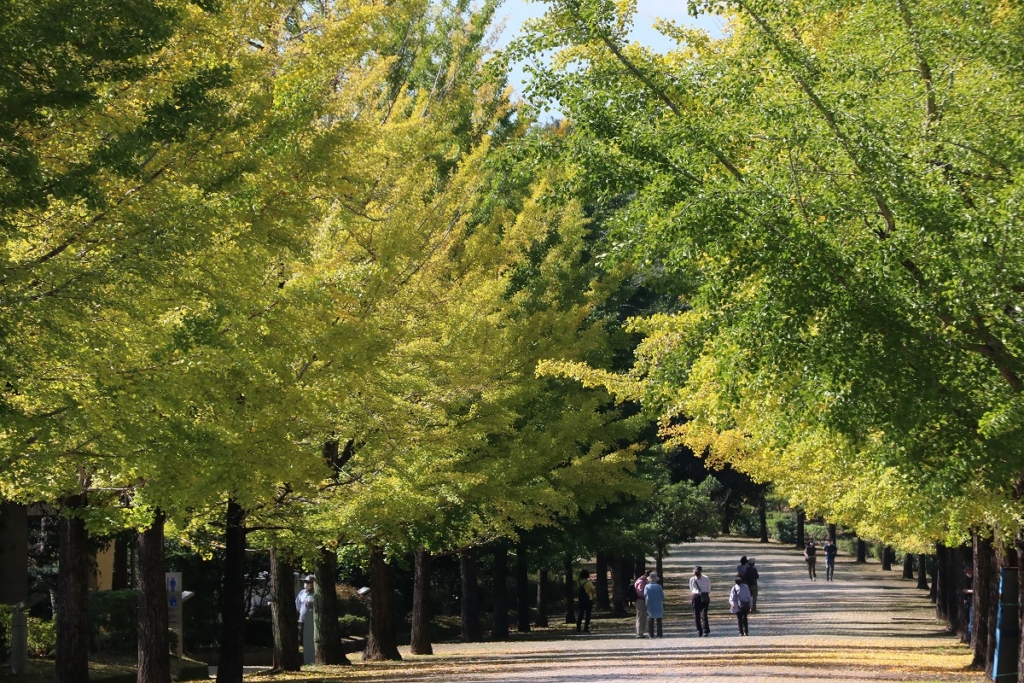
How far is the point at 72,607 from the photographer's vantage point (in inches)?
621

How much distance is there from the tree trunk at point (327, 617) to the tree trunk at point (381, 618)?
0.95 metres

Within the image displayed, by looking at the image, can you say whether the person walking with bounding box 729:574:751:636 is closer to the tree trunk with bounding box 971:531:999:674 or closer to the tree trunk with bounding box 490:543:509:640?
the tree trunk with bounding box 971:531:999:674

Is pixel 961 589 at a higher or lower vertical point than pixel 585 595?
higher

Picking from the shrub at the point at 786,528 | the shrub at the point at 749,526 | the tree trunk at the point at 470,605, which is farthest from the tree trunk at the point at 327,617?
the shrub at the point at 749,526

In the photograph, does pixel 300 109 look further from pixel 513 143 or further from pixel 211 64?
pixel 513 143

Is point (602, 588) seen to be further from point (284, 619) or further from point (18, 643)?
point (18, 643)

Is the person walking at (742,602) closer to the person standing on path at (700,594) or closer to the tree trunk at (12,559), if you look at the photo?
the person standing on path at (700,594)

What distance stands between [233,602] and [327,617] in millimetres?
5373

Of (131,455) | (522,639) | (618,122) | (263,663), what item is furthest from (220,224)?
(522,639)

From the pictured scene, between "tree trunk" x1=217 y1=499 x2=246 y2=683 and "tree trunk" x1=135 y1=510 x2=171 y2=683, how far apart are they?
48.2 inches

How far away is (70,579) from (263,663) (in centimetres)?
1058

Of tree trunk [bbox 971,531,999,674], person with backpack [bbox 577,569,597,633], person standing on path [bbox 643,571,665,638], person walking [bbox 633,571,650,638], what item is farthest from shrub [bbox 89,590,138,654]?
tree trunk [bbox 971,531,999,674]

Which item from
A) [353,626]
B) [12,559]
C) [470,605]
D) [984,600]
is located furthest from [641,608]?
[12,559]

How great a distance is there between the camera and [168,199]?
31.0 ft
